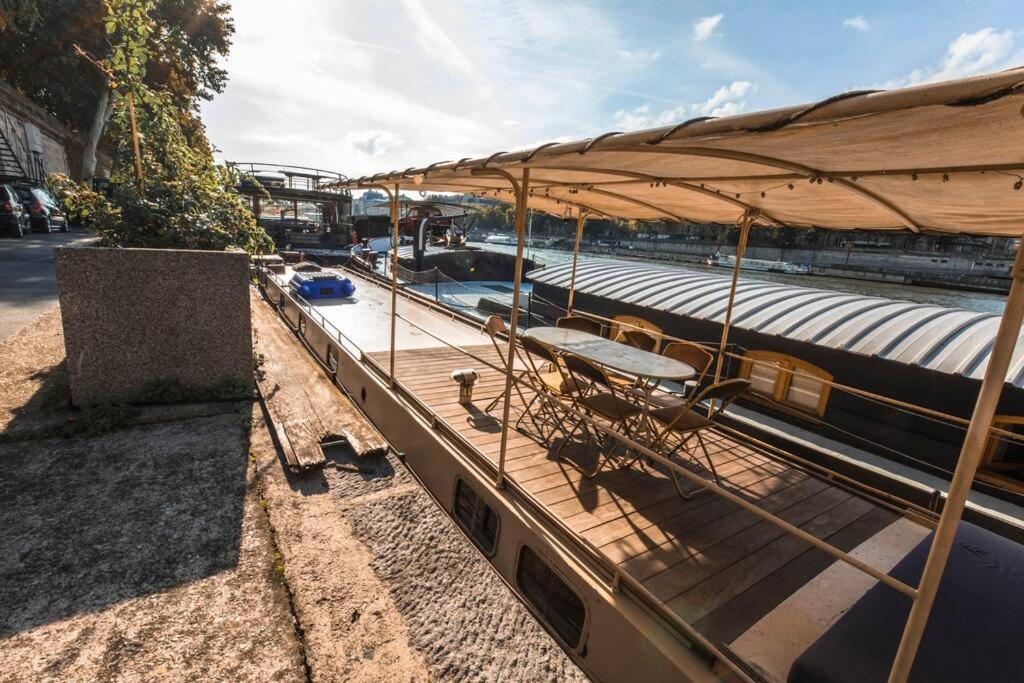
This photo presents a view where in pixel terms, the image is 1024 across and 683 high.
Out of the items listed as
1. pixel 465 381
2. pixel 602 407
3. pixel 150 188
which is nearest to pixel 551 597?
pixel 602 407

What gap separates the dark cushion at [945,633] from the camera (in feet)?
6.93

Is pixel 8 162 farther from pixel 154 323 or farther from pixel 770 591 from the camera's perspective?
pixel 770 591

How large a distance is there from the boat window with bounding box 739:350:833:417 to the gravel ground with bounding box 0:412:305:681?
6.28 meters

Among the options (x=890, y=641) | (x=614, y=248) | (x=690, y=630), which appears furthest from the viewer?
(x=614, y=248)

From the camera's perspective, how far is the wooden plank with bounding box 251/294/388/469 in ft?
17.3

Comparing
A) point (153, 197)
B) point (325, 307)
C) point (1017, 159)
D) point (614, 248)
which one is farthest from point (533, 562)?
point (614, 248)

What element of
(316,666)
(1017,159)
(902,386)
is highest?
(1017,159)

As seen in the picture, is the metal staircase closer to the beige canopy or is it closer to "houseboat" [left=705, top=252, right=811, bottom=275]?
the beige canopy

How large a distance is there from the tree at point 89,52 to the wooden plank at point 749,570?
28.8 m

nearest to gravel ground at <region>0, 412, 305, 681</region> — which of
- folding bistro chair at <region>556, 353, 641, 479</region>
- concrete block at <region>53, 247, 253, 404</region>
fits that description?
concrete block at <region>53, 247, 253, 404</region>

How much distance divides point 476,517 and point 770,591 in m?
2.56

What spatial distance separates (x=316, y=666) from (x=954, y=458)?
270 inches

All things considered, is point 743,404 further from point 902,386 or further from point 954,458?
point 954,458

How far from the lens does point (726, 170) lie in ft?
12.0
